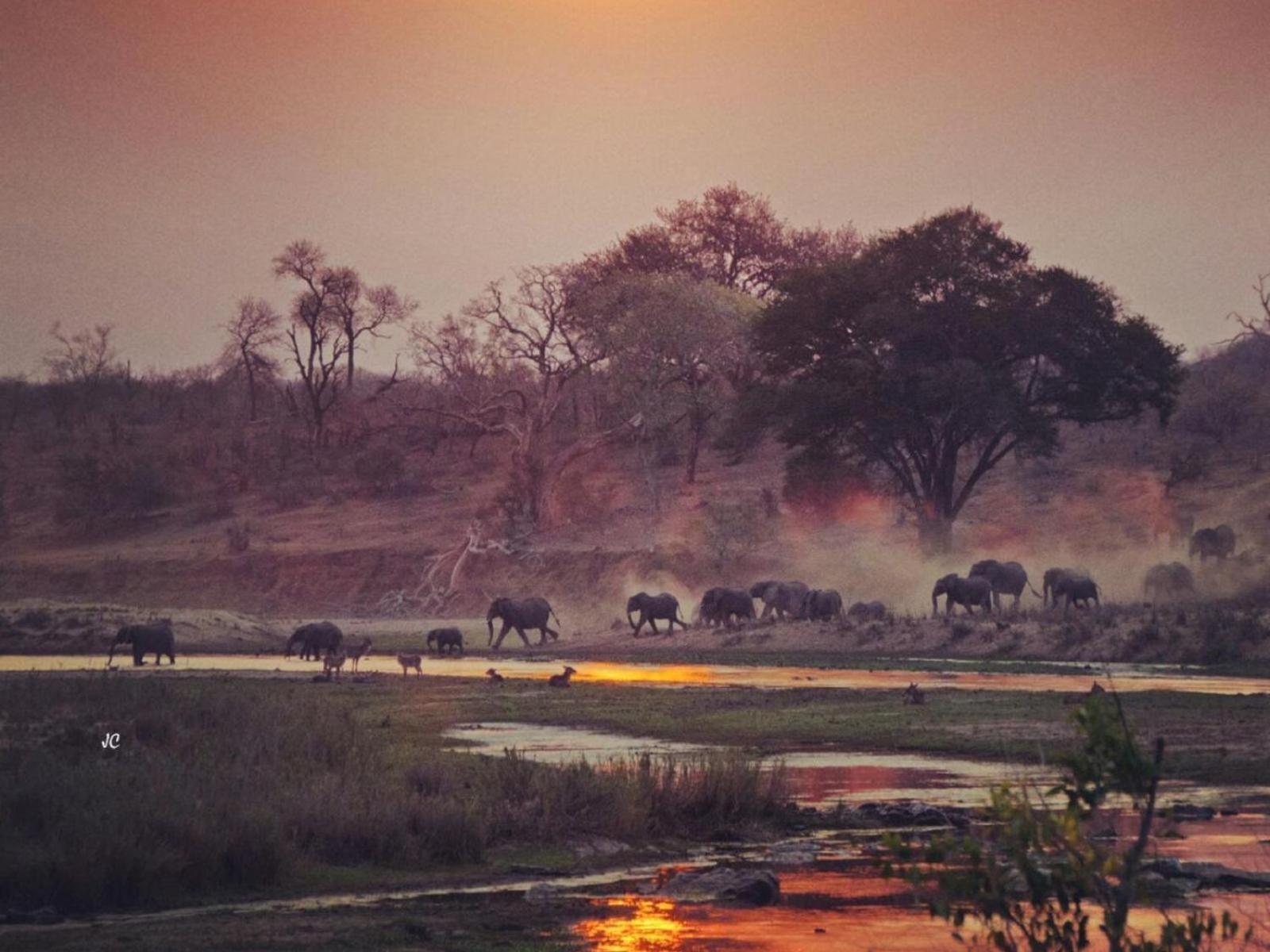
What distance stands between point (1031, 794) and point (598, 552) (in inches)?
2196

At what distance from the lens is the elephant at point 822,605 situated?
56.8m

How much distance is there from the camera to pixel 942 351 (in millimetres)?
65125

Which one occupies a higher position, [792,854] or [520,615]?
[520,615]

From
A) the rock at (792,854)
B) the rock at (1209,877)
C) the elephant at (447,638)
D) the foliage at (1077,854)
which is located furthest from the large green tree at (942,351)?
the foliage at (1077,854)

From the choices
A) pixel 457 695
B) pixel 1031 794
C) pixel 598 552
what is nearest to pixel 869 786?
pixel 1031 794

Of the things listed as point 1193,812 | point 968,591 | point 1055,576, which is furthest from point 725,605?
point 1193,812

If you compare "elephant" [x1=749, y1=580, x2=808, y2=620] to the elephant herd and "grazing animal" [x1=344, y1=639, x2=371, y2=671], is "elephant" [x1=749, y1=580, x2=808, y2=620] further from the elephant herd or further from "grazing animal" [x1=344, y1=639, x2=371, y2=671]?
"grazing animal" [x1=344, y1=639, x2=371, y2=671]

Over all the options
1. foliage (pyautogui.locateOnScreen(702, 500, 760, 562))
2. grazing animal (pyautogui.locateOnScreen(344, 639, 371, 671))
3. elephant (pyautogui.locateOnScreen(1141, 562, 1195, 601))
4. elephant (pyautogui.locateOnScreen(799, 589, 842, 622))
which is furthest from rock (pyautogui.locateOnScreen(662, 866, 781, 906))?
foliage (pyautogui.locateOnScreen(702, 500, 760, 562))

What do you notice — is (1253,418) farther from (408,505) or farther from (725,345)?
(408,505)

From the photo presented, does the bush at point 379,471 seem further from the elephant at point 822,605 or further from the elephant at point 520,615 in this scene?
the elephant at point 822,605

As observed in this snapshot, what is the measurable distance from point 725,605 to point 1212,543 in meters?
16.9

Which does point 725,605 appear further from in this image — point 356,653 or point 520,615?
point 356,653

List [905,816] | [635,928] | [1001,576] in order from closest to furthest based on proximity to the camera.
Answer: [635,928] → [905,816] → [1001,576]

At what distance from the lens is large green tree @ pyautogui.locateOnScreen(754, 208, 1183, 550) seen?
206ft
